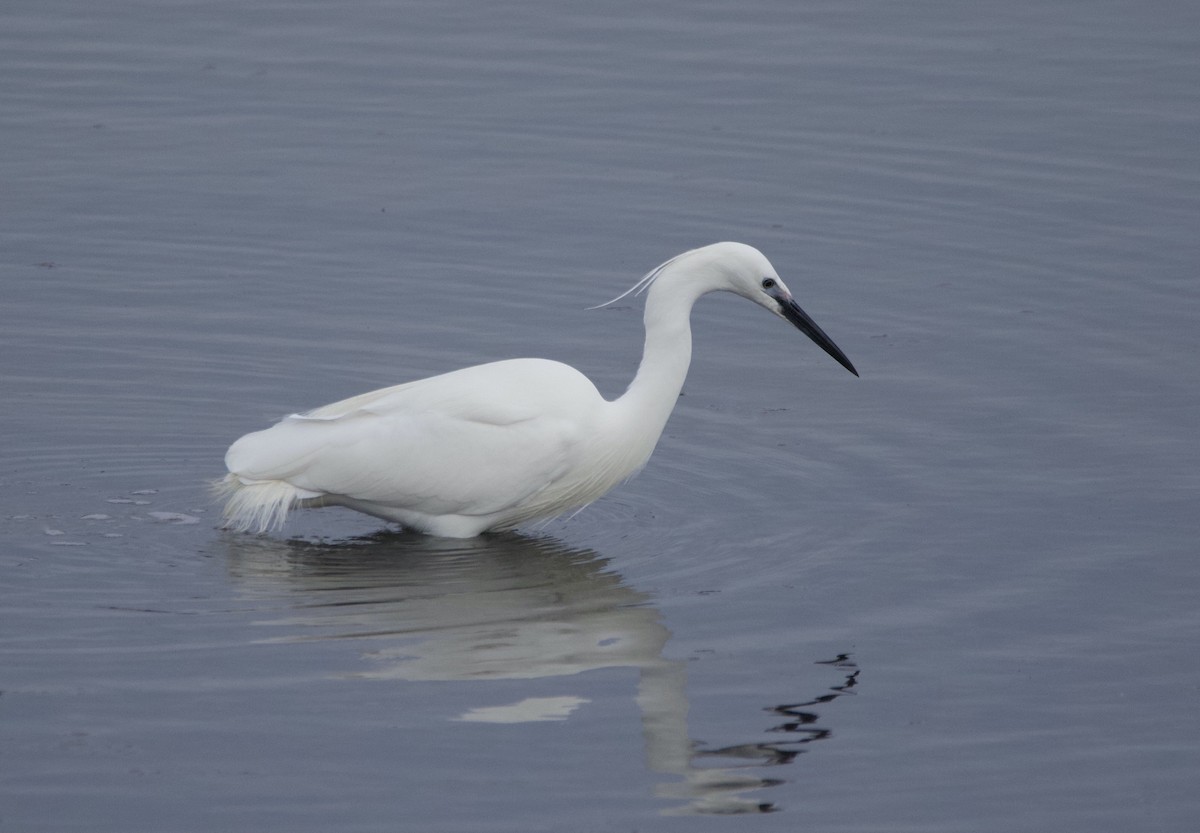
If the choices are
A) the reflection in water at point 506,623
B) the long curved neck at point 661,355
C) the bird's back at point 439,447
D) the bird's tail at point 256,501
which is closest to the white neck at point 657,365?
the long curved neck at point 661,355

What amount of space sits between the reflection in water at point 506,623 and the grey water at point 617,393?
27mm

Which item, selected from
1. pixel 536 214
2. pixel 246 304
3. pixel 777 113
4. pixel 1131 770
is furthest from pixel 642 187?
pixel 1131 770

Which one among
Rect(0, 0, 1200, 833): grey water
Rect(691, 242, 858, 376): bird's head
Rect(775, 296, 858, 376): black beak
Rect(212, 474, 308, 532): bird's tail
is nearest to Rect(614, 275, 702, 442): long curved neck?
Rect(691, 242, 858, 376): bird's head

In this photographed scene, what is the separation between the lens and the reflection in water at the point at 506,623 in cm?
632

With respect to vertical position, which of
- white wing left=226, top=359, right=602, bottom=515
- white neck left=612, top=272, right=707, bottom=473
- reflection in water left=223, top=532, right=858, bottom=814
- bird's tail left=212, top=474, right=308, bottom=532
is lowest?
reflection in water left=223, top=532, right=858, bottom=814

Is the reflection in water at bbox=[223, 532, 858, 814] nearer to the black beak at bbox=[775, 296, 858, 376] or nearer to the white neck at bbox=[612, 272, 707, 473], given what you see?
the white neck at bbox=[612, 272, 707, 473]

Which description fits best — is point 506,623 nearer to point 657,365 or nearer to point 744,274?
point 657,365

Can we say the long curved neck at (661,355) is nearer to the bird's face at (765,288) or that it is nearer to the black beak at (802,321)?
the bird's face at (765,288)

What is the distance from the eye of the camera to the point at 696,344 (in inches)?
433

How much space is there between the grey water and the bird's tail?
0.14 meters

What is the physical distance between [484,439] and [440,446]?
0.67 ft

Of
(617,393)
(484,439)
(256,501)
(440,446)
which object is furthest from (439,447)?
(617,393)

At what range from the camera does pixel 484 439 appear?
8.24 m

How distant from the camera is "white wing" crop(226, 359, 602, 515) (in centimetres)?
816
